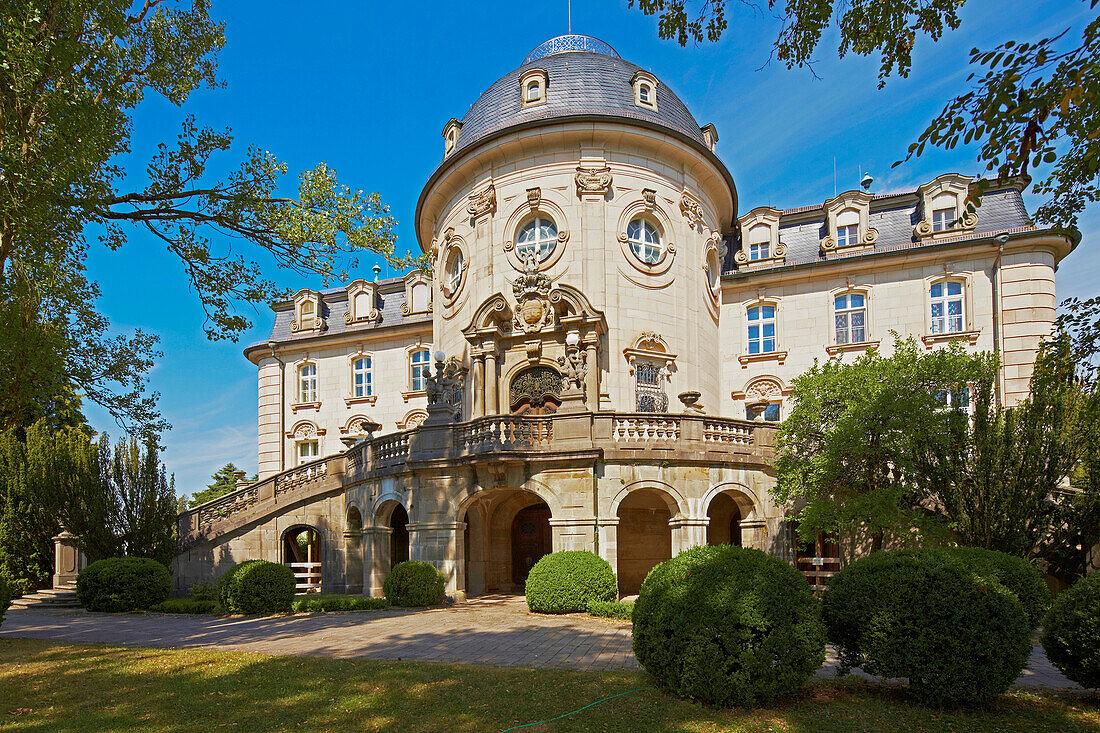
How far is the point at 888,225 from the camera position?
25.4 metres

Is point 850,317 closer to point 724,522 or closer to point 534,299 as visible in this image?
point 724,522

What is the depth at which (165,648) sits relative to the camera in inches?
464

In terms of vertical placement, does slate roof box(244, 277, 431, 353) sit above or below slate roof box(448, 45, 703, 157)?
below

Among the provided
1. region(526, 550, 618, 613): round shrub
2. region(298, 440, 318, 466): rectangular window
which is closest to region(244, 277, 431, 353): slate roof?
region(298, 440, 318, 466): rectangular window

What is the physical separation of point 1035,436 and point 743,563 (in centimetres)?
1020

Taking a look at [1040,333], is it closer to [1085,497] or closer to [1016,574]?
[1085,497]

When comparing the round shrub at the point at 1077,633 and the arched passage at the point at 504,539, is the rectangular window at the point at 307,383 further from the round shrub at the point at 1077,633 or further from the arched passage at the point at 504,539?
the round shrub at the point at 1077,633

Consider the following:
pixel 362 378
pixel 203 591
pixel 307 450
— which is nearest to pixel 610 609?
pixel 203 591

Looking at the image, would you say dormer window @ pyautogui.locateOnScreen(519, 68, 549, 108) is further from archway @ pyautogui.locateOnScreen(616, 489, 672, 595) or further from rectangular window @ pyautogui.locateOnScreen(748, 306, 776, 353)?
archway @ pyautogui.locateOnScreen(616, 489, 672, 595)

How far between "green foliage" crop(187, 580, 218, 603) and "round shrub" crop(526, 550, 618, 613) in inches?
389

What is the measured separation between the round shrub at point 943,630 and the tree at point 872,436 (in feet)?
24.1

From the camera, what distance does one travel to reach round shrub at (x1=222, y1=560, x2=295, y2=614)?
53.1ft

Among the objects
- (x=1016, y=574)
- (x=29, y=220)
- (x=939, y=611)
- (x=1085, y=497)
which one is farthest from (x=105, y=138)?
(x=1085, y=497)

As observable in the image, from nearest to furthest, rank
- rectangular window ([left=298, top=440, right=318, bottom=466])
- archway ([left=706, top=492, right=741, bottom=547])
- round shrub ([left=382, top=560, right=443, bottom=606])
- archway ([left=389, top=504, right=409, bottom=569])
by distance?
round shrub ([left=382, top=560, right=443, bottom=606])
archway ([left=706, top=492, right=741, bottom=547])
archway ([left=389, top=504, right=409, bottom=569])
rectangular window ([left=298, top=440, right=318, bottom=466])
